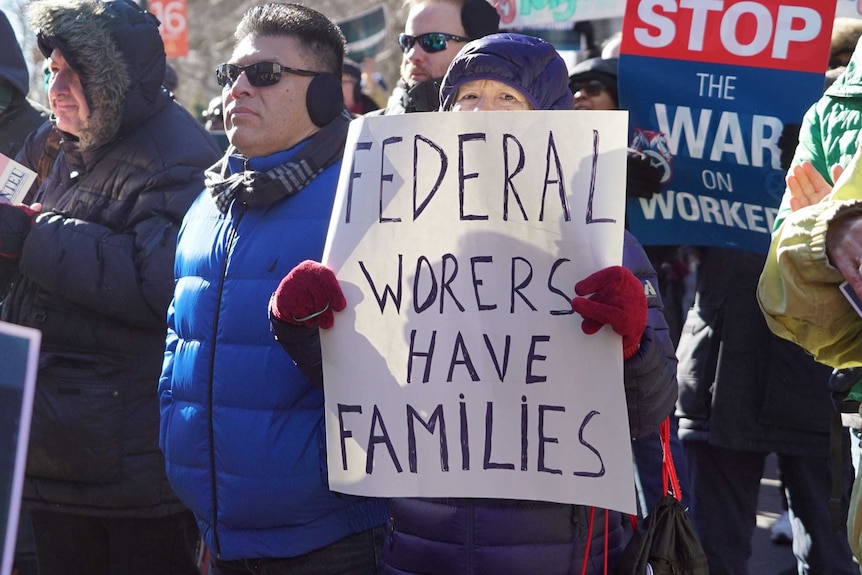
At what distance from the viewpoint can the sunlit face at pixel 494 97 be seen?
8.57ft

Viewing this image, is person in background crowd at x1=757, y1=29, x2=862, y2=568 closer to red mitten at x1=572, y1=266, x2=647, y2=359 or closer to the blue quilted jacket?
red mitten at x1=572, y1=266, x2=647, y2=359

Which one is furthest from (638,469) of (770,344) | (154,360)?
(154,360)

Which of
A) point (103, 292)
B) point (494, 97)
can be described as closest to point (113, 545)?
point (103, 292)

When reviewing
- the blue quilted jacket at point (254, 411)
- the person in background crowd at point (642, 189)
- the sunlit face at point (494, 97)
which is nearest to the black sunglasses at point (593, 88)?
the person in background crowd at point (642, 189)

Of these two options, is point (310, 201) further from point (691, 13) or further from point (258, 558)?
point (691, 13)

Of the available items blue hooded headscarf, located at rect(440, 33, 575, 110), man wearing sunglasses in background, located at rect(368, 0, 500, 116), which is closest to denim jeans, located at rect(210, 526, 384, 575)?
blue hooded headscarf, located at rect(440, 33, 575, 110)

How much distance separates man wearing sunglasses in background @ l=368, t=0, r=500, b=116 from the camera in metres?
4.11

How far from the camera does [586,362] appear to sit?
92.1 inches

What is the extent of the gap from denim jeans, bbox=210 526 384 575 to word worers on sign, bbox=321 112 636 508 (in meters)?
0.41

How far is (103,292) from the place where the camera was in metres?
3.37

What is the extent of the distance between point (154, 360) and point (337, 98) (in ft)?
3.34

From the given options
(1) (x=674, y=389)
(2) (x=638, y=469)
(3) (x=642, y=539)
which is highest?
(1) (x=674, y=389)

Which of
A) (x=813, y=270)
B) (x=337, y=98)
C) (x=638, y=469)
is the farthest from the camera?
(x=638, y=469)

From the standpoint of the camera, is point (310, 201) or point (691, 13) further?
point (691, 13)
